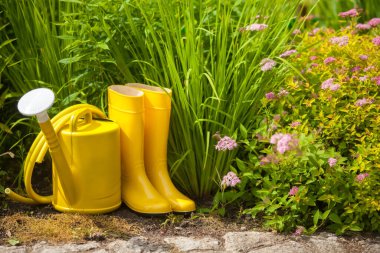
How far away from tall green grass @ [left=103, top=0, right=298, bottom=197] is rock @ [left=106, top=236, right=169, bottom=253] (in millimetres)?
472

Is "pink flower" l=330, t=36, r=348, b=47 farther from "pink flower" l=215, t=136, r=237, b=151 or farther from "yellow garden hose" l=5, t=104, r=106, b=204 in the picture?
"yellow garden hose" l=5, t=104, r=106, b=204

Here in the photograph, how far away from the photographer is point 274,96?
2982mm

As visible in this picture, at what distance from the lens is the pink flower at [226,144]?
2803 mm

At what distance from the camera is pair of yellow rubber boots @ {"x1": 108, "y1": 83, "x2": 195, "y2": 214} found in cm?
291

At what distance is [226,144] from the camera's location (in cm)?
281

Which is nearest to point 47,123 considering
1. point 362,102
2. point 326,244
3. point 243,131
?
point 243,131

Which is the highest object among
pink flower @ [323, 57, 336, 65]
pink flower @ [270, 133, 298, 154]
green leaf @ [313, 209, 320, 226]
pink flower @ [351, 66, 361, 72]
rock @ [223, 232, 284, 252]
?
pink flower @ [323, 57, 336, 65]

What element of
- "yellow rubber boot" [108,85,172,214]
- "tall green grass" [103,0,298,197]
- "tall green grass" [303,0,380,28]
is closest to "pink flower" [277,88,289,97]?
"tall green grass" [103,0,298,197]

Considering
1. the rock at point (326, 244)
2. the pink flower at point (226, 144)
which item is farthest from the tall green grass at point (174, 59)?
the rock at point (326, 244)

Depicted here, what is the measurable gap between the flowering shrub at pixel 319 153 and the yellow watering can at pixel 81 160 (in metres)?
0.55

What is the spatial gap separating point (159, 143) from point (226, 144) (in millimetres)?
336

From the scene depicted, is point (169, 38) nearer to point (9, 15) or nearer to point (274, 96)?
point (274, 96)

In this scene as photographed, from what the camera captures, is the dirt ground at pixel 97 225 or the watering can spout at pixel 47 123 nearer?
the watering can spout at pixel 47 123

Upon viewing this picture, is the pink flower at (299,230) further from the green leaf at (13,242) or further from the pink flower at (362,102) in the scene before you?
the green leaf at (13,242)
